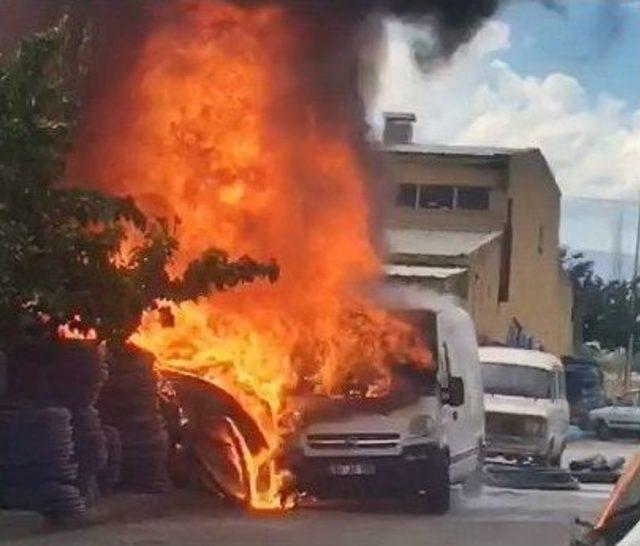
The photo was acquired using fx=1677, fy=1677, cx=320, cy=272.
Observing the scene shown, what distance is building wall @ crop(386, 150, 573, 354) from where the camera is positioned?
14.0 metres

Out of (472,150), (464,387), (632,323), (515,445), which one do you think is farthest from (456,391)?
(472,150)

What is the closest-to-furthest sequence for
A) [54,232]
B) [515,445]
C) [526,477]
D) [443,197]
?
1. [54,232]
2. [443,197]
3. [526,477]
4. [515,445]

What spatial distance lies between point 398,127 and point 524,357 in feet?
7.98

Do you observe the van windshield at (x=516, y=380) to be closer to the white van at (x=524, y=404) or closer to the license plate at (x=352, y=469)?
the white van at (x=524, y=404)

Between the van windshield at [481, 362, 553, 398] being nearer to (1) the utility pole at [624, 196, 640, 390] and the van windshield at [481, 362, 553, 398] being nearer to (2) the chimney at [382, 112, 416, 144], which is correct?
(1) the utility pole at [624, 196, 640, 390]

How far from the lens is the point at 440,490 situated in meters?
14.5

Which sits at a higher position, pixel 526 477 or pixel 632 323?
pixel 632 323

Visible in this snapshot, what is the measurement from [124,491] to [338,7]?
5209 millimetres

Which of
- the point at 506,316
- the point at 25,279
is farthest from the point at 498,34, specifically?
the point at 25,279

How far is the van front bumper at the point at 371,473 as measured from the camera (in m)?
14.5

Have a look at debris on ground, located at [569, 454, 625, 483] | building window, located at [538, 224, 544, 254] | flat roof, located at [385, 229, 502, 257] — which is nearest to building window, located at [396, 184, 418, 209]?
flat roof, located at [385, 229, 502, 257]

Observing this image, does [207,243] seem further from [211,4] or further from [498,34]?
[498,34]

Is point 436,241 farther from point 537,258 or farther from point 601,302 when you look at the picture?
point 601,302

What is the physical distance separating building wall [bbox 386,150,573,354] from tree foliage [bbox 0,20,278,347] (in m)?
2.13
